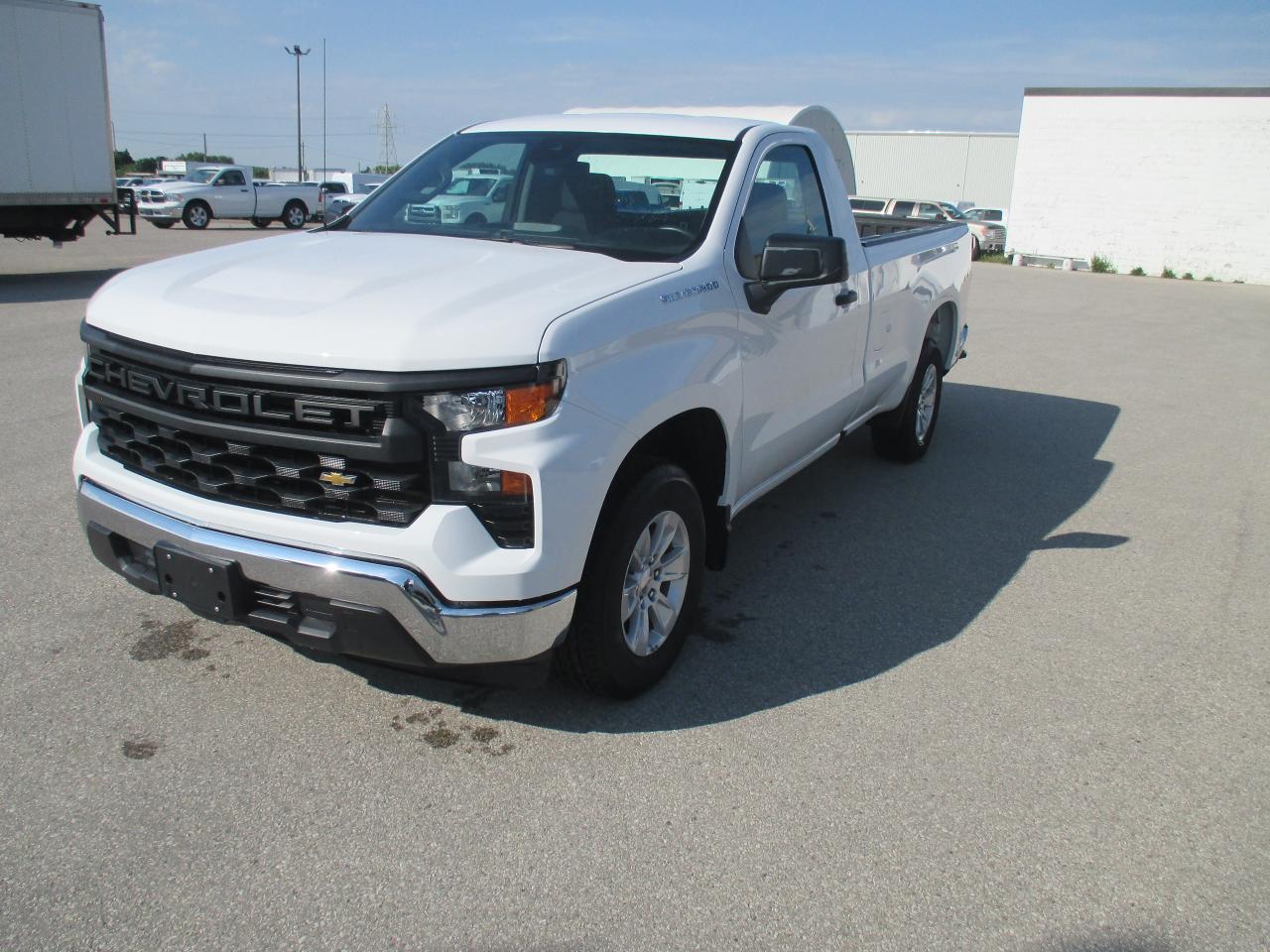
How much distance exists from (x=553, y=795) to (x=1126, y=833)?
5.38ft

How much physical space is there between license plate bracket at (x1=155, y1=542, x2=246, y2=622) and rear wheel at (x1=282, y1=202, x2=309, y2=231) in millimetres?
29415

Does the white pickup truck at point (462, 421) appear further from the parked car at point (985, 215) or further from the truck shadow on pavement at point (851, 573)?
the parked car at point (985, 215)

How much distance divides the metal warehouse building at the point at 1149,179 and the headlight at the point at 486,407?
1083 inches

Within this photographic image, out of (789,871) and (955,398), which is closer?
(789,871)

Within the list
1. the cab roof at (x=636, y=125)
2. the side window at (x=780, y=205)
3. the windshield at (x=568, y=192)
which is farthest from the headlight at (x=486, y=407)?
the cab roof at (x=636, y=125)

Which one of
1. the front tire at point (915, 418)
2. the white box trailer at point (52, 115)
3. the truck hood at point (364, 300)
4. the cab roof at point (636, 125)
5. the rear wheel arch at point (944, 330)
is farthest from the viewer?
the white box trailer at point (52, 115)

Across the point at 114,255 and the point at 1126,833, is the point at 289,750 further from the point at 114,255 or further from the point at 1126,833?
the point at 114,255

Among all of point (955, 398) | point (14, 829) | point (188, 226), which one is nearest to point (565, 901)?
point (14, 829)

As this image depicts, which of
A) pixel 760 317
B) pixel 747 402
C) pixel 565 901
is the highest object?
pixel 760 317

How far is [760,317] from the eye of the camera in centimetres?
389

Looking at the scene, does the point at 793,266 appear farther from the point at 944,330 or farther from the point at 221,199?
the point at 221,199

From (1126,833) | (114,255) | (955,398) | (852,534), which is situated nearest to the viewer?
(1126,833)

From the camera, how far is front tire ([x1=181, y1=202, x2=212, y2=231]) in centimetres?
2781

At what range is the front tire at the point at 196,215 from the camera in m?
27.8
